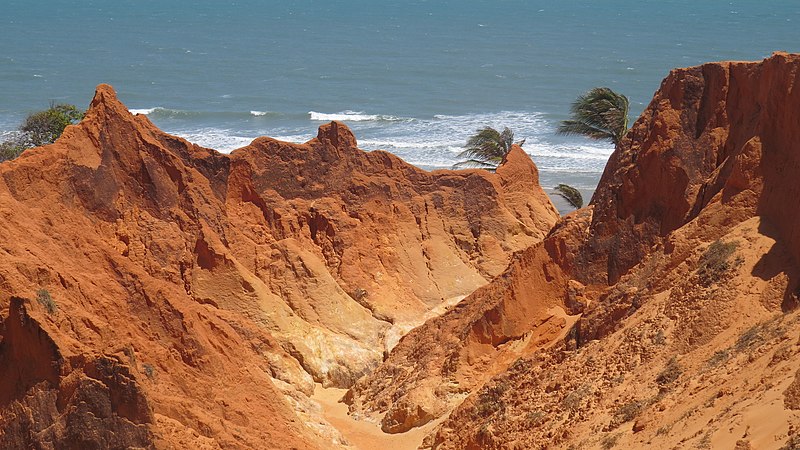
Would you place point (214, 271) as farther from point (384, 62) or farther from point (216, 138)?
point (384, 62)

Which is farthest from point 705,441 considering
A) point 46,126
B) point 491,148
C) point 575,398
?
point 46,126

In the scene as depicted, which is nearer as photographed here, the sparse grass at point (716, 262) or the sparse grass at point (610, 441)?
the sparse grass at point (610, 441)

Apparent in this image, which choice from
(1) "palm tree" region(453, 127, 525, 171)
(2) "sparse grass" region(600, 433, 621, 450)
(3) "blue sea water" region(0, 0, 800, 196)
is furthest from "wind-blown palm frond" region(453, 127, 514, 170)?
(2) "sparse grass" region(600, 433, 621, 450)

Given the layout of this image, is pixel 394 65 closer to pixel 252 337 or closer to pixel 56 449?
pixel 252 337

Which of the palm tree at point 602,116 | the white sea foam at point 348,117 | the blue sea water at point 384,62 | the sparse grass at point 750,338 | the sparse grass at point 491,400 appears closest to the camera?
the sparse grass at point 750,338

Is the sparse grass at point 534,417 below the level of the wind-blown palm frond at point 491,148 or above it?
below

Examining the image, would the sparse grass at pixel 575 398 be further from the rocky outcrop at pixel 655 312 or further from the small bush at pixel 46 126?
the small bush at pixel 46 126

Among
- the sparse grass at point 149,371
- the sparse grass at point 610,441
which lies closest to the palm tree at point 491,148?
the sparse grass at point 610,441

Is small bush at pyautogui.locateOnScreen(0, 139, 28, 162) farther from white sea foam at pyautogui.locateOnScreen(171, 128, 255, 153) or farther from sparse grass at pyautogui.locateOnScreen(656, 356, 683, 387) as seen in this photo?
sparse grass at pyautogui.locateOnScreen(656, 356, 683, 387)
